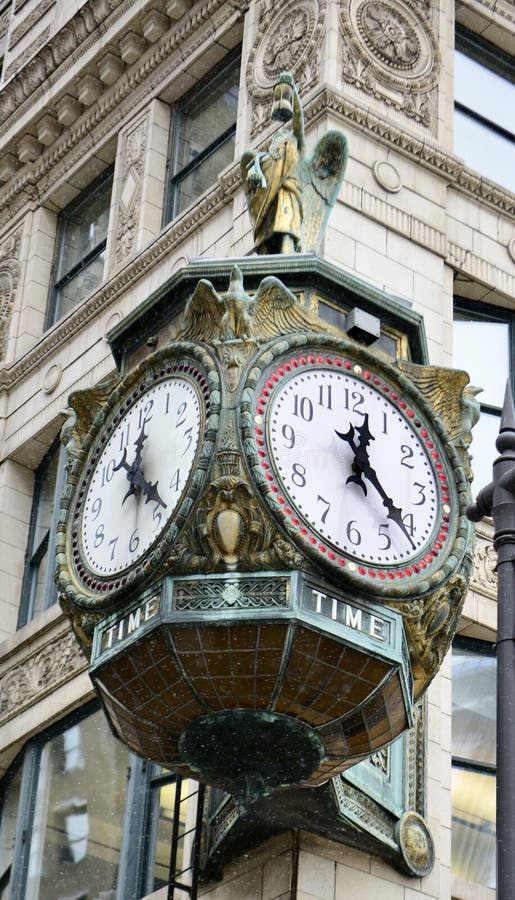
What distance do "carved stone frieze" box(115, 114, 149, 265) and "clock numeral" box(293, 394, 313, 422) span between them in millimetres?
8570

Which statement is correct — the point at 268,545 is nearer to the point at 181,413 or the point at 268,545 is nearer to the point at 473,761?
the point at 181,413

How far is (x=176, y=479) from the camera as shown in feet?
46.9

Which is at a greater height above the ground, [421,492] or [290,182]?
[290,182]

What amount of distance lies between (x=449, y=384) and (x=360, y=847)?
358cm

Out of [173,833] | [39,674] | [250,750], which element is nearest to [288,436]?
[250,750]

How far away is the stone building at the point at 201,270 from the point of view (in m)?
16.7

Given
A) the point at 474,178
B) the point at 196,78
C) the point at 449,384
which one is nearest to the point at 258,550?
the point at 449,384

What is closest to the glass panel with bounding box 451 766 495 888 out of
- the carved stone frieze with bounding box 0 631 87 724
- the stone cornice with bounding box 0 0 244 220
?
the carved stone frieze with bounding box 0 631 87 724

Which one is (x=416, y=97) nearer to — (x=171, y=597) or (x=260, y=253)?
(x=260, y=253)

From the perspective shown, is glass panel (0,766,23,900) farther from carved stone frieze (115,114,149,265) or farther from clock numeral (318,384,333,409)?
clock numeral (318,384,333,409)

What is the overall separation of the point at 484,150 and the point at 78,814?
7937mm

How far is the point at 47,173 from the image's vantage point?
84.0 ft

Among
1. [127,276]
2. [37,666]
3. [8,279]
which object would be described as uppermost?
[8,279]

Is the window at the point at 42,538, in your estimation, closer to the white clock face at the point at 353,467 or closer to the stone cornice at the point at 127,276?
the stone cornice at the point at 127,276
